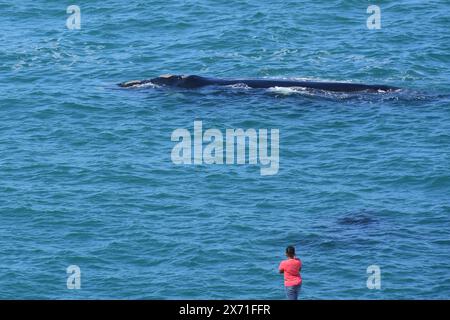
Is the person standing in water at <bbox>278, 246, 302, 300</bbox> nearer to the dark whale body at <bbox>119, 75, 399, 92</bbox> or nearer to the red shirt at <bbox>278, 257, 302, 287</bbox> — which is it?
the red shirt at <bbox>278, 257, 302, 287</bbox>

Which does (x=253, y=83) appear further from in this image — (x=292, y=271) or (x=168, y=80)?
(x=292, y=271)

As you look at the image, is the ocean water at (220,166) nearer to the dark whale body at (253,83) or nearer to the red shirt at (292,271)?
the dark whale body at (253,83)

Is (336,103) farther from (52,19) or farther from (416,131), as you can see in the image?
(52,19)

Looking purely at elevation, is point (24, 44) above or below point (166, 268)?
above

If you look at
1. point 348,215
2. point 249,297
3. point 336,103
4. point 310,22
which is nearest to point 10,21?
point 310,22

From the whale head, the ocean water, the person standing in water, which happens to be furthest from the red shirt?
the whale head

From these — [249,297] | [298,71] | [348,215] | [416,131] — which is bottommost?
[249,297]

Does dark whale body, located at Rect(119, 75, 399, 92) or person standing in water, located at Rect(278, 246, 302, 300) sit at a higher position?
dark whale body, located at Rect(119, 75, 399, 92)
